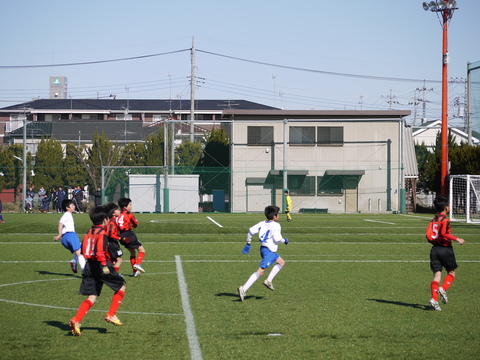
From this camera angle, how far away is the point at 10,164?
66.4 metres

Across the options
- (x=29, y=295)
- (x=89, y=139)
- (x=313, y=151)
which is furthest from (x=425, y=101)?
(x=29, y=295)

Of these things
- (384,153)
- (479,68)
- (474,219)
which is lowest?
(474,219)

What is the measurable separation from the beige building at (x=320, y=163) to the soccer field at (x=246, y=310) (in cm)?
3098

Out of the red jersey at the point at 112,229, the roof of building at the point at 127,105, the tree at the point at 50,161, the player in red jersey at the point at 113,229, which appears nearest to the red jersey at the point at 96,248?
the player in red jersey at the point at 113,229

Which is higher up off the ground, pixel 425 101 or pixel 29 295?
pixel 425 101

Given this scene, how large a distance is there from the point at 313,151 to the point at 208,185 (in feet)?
28.1

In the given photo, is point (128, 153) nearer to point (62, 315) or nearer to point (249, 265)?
point (249, 265)

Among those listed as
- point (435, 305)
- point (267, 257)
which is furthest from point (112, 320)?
point (435, 305)

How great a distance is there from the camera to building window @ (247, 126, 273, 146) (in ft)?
172

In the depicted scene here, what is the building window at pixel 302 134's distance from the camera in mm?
52750

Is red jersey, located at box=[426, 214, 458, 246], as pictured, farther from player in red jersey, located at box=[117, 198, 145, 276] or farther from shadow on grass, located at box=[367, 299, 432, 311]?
player in red jersey, located at box=[117, 198, 145, 276]

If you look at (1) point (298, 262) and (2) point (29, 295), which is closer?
(2) point (29, 295)

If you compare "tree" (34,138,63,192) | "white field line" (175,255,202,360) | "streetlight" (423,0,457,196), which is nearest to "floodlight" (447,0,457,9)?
A: "streetlight" (423,0,457,196)

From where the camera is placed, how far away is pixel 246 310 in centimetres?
1019
